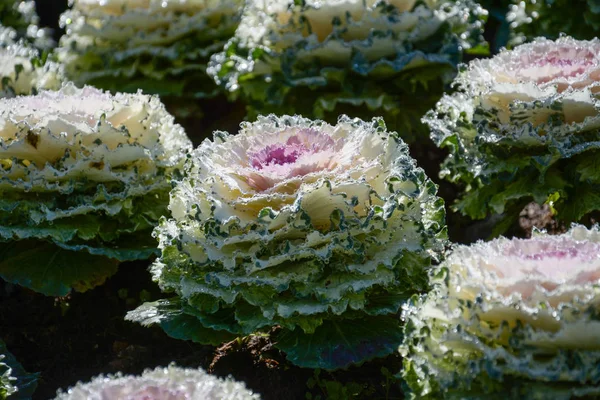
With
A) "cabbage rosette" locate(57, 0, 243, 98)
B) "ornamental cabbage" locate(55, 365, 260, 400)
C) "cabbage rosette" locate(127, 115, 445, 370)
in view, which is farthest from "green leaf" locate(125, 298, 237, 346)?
"cabbage rosette" locate(57, 0, 243, 98)

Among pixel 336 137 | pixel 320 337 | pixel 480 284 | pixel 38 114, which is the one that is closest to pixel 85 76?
pixel 38 114

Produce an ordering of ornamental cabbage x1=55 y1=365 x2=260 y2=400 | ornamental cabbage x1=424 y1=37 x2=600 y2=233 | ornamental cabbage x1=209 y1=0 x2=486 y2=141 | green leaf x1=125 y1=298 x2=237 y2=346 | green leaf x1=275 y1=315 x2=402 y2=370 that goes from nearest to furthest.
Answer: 1. ornamental cabbage x1=55 y1=365 x2=260 y2=400
2. green leaf x1=275 y1=315 x2=402 y2=370
3. green leaf x1=125 y1=298 x2=237 y2=346
4. ornamental cabbage x1=424 y1=37 x2=600 y2=233
5. ornamental cabbage x1=209 y1=0 x2=486 y2=141

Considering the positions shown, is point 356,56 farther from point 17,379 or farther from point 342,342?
point 17,379

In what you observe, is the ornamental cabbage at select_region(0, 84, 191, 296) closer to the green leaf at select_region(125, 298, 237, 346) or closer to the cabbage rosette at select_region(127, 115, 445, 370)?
the green leaf at select_region(125, 298, 237, 346)

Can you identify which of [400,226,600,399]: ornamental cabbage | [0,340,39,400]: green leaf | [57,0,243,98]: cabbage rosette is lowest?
[0,340,39,400]: green leaf

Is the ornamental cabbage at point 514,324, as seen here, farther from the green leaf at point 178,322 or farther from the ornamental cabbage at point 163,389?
the green leaf at point 178,322

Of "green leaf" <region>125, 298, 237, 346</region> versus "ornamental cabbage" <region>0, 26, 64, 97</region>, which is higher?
"ornamental cabbage" <region>0, 26, 64, 97</region>

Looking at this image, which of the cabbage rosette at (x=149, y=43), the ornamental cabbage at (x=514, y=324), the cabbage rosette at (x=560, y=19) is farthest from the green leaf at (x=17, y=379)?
the cabbage rosette at (x=560, y=19)

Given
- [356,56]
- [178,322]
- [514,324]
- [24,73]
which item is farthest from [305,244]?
[24,73]
